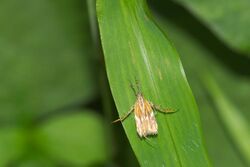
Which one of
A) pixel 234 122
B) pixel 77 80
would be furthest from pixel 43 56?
pixel 234 122

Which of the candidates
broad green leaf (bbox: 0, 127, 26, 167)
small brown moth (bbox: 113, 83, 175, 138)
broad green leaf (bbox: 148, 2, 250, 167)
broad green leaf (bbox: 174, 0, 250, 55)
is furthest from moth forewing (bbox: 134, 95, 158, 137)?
broad green leaf (bbox: 148, 2, 250, 167)

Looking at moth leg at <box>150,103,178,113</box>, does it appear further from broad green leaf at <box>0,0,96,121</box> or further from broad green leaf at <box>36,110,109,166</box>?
broad green leaf at <box>0,0,96,121</box>

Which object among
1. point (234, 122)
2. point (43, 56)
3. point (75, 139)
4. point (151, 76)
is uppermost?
point (43, 56)

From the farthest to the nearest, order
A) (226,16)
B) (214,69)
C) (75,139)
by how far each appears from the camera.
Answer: (214,69), (75,139), (226,16)

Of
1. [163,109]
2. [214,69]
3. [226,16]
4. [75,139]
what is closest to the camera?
[163,109]

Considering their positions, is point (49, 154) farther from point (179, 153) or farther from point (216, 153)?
point (179, 153)

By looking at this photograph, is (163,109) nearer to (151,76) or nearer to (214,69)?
(151,76)

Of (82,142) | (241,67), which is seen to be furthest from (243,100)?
(82,142)
